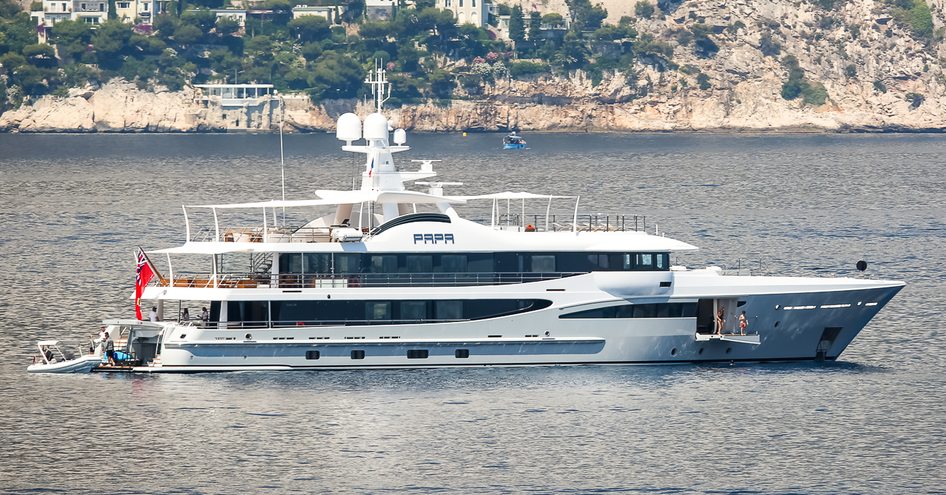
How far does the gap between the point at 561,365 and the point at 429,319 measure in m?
4.52

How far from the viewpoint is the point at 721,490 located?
143 feet

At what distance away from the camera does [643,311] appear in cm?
5488

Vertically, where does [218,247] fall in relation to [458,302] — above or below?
above

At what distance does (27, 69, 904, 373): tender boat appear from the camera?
54.2 meters

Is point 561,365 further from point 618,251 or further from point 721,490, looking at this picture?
point 721,490

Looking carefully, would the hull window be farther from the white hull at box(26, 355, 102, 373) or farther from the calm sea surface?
the white hull at box(26, 355, 102, 373)

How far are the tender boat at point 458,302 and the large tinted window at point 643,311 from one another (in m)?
0.04

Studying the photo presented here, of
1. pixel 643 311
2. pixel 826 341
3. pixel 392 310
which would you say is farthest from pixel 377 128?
pixel 826 341

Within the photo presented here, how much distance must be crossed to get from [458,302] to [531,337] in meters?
2.58

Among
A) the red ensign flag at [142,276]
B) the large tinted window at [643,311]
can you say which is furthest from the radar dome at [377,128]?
the large tinted window at [643,311]

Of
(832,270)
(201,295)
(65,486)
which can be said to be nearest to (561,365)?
(201,295)

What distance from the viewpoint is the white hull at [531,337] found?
54.2 meters

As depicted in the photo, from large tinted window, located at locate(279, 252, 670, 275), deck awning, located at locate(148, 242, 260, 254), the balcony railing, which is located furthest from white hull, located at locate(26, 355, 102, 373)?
large tinted window, located at locate(279, 252, 670, 275)

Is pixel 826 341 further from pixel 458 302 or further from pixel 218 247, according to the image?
pixel 218 247
